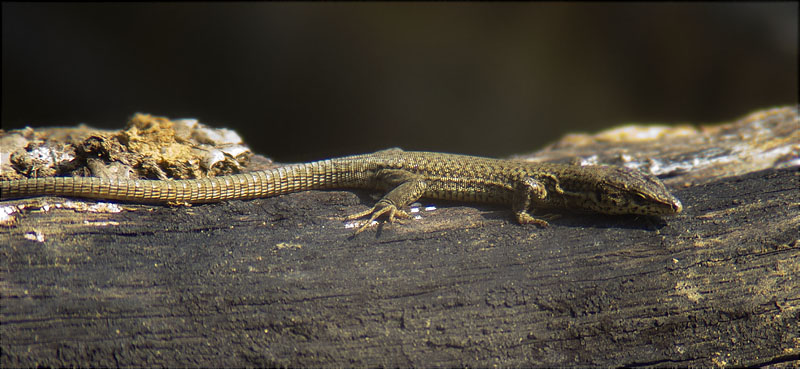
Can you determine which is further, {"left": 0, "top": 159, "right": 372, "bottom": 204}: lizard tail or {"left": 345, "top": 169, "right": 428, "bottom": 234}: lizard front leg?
{"left": 345, "top": 169, "right": 428, "bottom": 234}: lizard front leg

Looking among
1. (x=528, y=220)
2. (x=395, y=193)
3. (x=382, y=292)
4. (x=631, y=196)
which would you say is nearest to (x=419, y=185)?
(x=395, y=193)

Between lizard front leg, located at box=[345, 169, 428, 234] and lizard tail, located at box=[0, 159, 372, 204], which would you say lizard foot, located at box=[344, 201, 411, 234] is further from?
lizard tail, located at box=[0, 159, 372, 204]

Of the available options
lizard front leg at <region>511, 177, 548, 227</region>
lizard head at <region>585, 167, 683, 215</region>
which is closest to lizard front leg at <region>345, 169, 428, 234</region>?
lizard front leg at <region>511, 177, 548, 227</region>

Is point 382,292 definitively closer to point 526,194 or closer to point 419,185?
point 419,185

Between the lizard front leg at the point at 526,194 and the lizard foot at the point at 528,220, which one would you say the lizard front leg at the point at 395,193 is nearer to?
the lizard front leg at the point at 526,194

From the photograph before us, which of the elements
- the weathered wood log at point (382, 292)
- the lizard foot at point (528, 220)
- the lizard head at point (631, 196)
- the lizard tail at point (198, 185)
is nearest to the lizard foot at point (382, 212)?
the weathered wood log at point (382, 292)

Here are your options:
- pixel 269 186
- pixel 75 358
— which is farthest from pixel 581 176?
pixel 75 358

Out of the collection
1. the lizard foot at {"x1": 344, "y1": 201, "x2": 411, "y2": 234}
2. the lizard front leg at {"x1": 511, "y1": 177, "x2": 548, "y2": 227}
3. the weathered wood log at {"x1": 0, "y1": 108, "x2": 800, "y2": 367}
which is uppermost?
the lizard front leg at {"x1": 511, "y1": 177, "x2": 548, "y2": 227}

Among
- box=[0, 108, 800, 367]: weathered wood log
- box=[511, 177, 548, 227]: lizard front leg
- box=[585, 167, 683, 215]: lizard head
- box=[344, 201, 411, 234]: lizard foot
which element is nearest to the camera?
box=[0, 108, 800, 367]: weathered wood log
